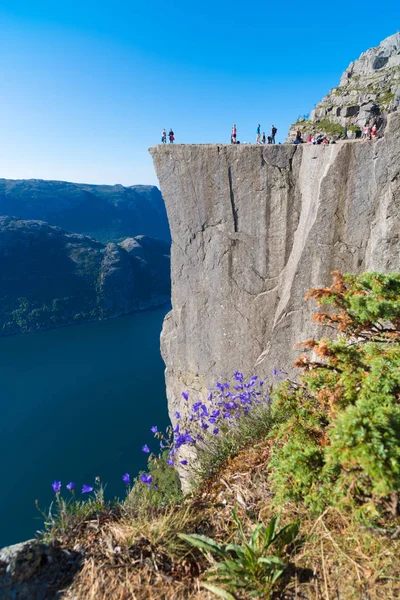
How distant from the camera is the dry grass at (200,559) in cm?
187

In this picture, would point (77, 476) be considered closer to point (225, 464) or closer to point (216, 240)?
point (216, 240)

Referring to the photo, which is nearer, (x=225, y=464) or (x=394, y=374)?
(x=394, y=374)

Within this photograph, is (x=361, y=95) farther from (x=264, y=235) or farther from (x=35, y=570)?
(x=35, y=570)

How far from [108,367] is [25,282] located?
138ft

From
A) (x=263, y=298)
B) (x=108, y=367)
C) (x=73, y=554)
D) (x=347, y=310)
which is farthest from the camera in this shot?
(x=108, y=367)

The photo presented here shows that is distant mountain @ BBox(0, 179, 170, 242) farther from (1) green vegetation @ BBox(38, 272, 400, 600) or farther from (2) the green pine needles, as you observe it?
(1) green vegetation @ BBox(38, 272, 400, 600)

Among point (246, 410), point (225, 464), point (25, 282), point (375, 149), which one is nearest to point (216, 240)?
point (375, 149)

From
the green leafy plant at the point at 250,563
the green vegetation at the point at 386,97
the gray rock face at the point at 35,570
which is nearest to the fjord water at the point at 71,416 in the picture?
the gray rock face at the point at 35,570

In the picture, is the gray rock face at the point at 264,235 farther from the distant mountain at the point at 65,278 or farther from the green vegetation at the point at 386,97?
the distant mountain at the point at 65,278

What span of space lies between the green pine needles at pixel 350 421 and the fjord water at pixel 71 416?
2416 cm

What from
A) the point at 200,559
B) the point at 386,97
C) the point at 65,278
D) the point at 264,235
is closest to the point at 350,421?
the point at 200,559

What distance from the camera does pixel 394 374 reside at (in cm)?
219

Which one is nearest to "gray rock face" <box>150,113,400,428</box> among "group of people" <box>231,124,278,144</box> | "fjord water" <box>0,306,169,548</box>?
"group of people" <box>231,124,278,144</box>

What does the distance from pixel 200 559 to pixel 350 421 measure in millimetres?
1334
